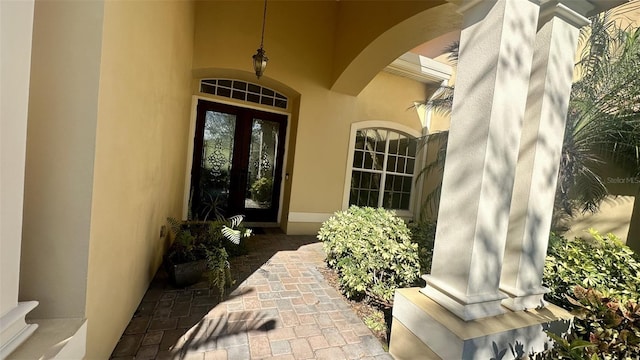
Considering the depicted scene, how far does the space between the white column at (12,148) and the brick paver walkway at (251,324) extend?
118 cm

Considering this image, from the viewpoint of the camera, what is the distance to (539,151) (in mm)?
1850

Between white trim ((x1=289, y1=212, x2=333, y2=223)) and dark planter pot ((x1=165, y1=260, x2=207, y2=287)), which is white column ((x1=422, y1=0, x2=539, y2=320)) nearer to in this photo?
dark planter pot ((x1=165, y1=260, x2=207, y2=287))

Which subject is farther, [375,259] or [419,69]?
[419,69]

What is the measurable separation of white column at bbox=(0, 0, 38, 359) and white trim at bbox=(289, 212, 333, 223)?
4.32m

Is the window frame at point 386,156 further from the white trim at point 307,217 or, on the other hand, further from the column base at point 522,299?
the column base at point 522,299

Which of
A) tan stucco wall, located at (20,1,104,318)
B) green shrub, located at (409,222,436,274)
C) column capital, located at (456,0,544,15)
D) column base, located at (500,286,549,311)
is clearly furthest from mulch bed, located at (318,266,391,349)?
column capital, located at (456,0,544,15)

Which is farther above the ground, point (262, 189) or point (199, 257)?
point (262, 189)

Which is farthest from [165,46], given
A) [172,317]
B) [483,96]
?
[483,96]

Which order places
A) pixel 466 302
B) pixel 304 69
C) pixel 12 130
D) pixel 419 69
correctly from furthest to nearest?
pixel 419 69 < pixel 304 69 < pixel 466 302 < pixel 12 130

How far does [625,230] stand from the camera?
3887 mm

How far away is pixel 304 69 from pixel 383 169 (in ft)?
9.80

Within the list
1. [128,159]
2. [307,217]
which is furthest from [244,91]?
[128,159]

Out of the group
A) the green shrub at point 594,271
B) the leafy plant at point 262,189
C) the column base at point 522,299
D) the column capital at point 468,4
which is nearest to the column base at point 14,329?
the column base at point 522,299

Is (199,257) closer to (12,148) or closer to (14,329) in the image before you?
(14,329)
